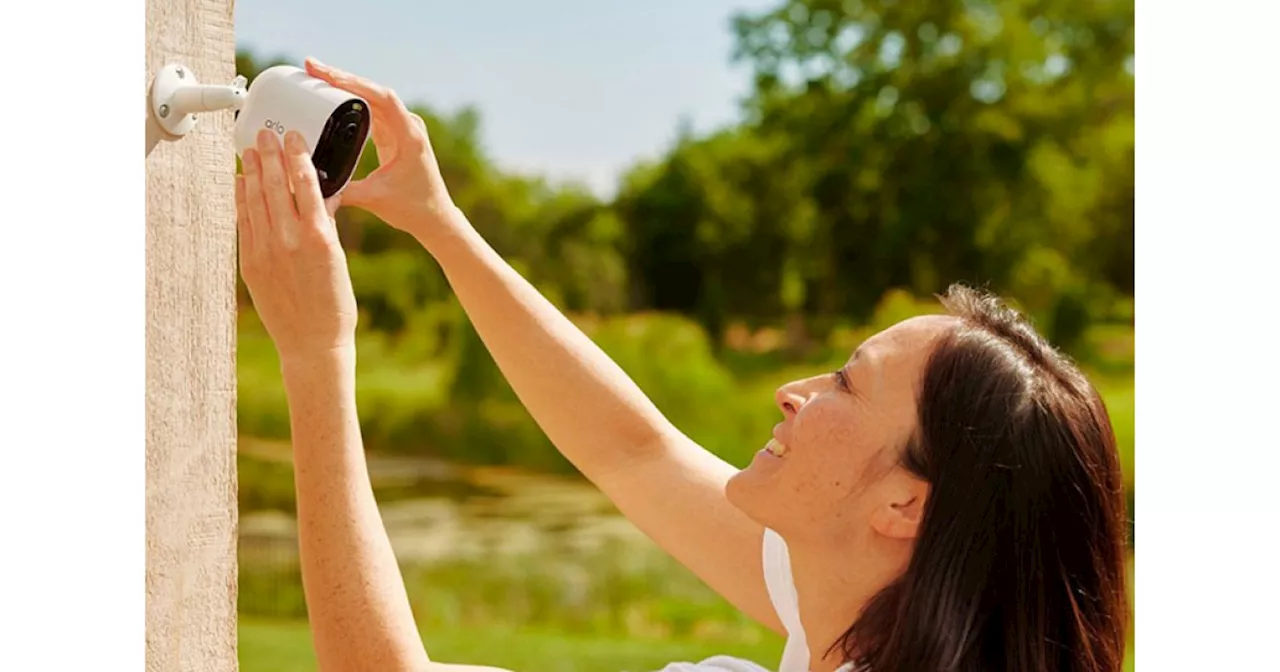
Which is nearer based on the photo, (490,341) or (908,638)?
(908,638)

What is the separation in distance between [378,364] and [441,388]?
281mm

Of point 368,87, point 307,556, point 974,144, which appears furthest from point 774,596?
point 974,144

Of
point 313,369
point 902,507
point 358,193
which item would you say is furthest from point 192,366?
point 902,507

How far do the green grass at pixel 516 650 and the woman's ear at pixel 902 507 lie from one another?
3.43m

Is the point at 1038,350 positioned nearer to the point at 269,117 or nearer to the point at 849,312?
the point at 269,117

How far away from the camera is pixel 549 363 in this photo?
141 cm

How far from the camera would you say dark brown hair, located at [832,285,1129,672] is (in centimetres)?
107

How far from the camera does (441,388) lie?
566 cm

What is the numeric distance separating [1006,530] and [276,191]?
0.63 meters

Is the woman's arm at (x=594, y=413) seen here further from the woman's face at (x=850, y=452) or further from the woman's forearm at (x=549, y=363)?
the woman's face at (x=850, y=452)

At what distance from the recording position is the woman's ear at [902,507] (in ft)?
3.70

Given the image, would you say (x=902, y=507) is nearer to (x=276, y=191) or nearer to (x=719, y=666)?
(x=719, y=666)

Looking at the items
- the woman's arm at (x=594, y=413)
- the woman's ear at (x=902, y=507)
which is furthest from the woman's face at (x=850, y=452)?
the woman's arm at (x=594, y=413)
